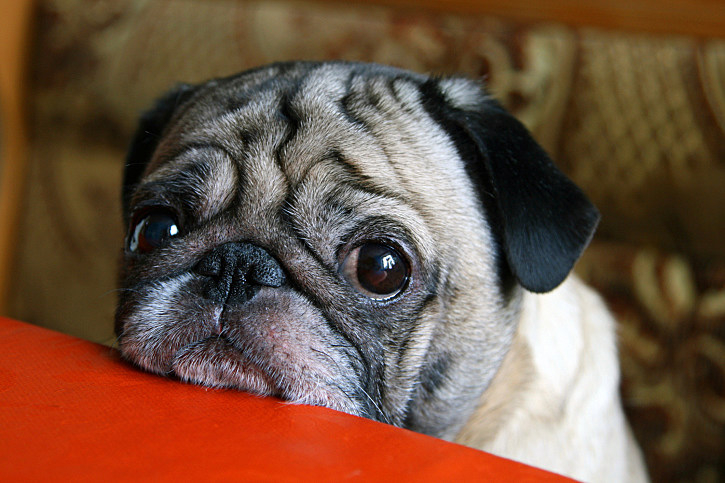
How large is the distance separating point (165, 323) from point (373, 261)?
42 cm

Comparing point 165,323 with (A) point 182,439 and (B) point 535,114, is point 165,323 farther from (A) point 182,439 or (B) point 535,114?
(B) point 535,114

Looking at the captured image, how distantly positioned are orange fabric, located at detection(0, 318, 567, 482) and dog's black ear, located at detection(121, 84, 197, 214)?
1.05 meters

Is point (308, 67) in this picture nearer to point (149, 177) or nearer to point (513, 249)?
point (149, 177)

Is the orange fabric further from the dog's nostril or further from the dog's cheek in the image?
the dog's nostril

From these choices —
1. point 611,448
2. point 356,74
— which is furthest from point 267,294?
point 611,448

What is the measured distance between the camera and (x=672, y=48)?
2271 millimetres

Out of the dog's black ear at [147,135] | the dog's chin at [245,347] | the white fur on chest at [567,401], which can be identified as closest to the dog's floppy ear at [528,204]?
the white fur on chest at [567,401]

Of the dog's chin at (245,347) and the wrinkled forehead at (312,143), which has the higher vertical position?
the wrinkled forehead at (312,143)

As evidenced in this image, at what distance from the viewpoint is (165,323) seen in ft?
3.76

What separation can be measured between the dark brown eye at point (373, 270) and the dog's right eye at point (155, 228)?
41cm

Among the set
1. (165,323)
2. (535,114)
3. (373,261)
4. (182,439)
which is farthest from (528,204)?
(535,114)

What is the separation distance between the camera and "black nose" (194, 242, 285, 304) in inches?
45.6

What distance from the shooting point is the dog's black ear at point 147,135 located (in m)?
1.88

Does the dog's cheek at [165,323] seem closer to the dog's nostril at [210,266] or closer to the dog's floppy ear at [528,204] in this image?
the dog's nostril at [210,266]
